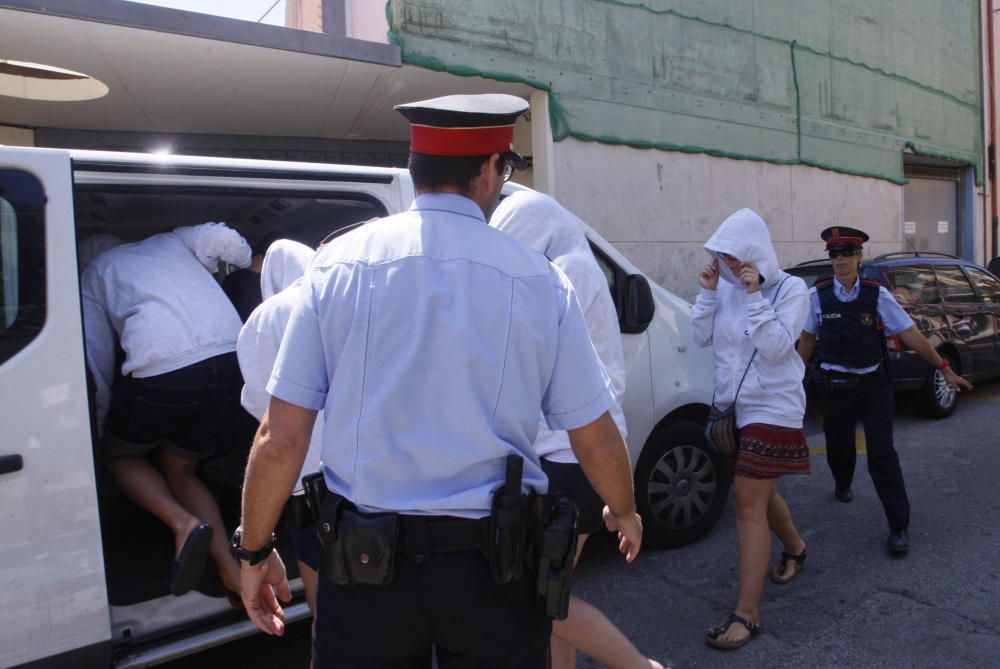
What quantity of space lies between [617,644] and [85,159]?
2.36 metres

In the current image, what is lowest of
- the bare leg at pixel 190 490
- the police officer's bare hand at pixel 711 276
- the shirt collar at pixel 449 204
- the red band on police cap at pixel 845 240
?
the bare leg at pixel 190 490

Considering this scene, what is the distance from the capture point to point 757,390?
3246mm

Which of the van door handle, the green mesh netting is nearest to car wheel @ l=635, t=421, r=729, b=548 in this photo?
the van door handle

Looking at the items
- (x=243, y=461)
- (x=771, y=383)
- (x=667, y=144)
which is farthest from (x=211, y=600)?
(x=667, y=144)

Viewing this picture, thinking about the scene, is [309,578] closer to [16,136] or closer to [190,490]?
[190,490]

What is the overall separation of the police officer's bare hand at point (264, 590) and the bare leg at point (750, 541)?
6.39 feet

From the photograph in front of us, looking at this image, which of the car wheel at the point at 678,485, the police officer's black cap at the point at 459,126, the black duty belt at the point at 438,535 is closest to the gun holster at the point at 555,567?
the black duty belt at the point at 438,535

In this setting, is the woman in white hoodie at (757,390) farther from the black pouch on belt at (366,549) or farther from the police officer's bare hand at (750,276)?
the black pouch on belt at (366,549)

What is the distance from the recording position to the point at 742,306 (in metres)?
3.35

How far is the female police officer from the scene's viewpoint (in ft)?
13.3

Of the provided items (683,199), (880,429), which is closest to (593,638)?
(880,429)

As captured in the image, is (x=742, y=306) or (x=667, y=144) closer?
(x=742, y=306)

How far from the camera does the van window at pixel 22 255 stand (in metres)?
2.39

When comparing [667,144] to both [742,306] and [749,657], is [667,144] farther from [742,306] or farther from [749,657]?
[749,657]
